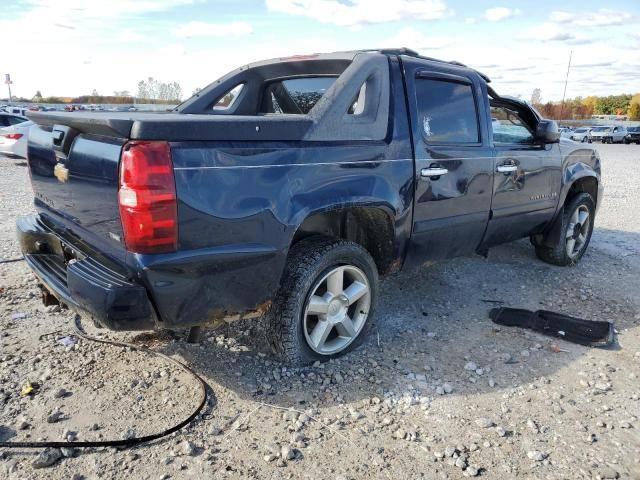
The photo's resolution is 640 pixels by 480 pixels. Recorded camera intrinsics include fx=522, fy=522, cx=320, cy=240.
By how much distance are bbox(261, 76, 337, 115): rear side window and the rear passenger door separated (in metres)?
0.72

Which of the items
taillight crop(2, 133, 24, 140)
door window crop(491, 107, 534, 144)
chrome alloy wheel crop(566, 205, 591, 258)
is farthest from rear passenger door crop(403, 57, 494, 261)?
taillight crop(2, 133, 24, 140)

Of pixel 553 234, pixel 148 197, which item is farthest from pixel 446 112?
pixel 148 197

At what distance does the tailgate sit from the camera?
248 cm

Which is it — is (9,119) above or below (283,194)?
below

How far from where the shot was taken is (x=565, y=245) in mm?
5398

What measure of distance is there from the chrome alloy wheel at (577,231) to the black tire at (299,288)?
3.19m

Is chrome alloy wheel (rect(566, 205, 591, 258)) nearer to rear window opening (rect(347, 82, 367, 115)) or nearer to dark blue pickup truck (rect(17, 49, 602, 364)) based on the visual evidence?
dark blue pickup truck (rect(17, 49, 602, 364))

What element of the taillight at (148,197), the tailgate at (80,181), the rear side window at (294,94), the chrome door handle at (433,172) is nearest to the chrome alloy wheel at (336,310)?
the chrome door handle at (433,172)

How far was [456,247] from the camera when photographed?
4.06m

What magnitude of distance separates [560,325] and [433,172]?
5.37 feet

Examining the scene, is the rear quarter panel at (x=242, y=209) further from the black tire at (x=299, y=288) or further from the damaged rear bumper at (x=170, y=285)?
the black tire at (x=299, y=288)

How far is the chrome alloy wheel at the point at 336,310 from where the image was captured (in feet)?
10.5

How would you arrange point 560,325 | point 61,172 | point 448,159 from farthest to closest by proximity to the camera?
point 560,325 < point 448,159 < point 61,172

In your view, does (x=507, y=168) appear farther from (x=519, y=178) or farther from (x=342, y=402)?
(x=342, y=402)
